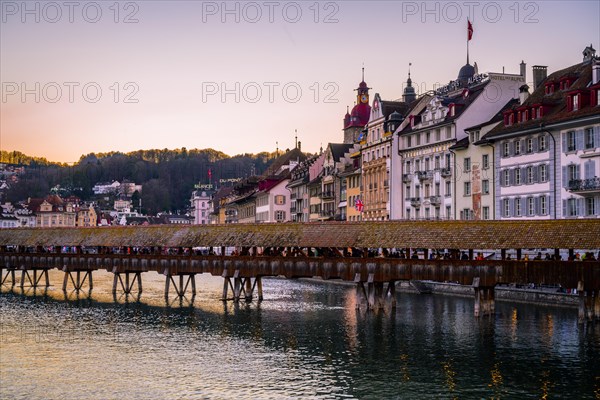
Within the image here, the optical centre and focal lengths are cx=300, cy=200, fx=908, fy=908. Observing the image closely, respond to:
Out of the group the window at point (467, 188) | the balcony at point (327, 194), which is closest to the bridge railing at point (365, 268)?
the window at point (467, 188)

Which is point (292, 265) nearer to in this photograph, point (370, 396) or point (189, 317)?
point (189, 317)

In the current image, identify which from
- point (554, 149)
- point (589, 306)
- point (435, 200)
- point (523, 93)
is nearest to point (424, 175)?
point (435, 200)

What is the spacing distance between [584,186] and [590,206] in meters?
1.28

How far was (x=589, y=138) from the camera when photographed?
183ft

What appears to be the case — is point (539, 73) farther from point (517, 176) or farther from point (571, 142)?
point (571, 142)

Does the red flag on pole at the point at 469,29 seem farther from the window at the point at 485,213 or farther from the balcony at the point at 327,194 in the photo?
the balcony at the point at 327,194

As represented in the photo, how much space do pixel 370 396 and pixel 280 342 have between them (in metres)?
12.1

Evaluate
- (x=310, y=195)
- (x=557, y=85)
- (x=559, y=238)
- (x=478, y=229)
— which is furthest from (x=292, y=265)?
(x=310, y=195)

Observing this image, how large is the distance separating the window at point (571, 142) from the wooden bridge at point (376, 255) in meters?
6.57

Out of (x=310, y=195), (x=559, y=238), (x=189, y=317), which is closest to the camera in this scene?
(x=559, y=238)

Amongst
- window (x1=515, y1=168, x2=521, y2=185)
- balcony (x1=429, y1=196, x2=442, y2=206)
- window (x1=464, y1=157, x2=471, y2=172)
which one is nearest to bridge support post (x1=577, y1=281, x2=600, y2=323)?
window (x1=515, y1=168, x2=521, y2=185)

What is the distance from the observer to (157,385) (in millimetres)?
31422

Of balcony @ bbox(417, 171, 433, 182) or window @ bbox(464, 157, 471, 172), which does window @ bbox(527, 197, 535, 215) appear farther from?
balcony @ bbox(417, 171, 433, 182)

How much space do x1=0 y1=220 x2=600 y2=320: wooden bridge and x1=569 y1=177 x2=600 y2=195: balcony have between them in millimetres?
3926
